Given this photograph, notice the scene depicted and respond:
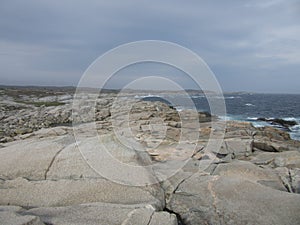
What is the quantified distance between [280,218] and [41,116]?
1358 inches

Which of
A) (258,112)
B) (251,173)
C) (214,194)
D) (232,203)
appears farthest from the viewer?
(258,112)

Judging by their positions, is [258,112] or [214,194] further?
[258,112]

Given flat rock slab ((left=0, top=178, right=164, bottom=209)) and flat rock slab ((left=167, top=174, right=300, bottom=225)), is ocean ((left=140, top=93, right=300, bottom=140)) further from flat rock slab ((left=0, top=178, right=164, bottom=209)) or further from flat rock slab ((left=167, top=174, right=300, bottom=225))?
flat rock slab ((left=0, top=178, right=164, bottom=209))

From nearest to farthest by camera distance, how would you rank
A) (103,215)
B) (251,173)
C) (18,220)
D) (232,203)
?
1. (18,220)
2. (103,215)
3. (232,203)
4. (251,173)

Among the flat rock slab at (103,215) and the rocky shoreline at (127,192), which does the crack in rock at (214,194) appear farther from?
the flat rock slab at (103,215)

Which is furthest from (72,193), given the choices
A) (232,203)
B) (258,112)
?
(258,112)

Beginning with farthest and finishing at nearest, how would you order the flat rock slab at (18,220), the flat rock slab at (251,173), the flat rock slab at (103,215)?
the flat rock slab at (251,173) → the flat rock slab at (103,215) → the flat rock slab at (18,220)

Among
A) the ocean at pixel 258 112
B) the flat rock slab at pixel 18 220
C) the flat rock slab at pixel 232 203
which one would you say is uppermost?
the flat rock slab at pixel 18 220

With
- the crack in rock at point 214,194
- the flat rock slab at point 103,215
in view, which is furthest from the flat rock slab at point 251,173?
the flat rock slab at point 103,215

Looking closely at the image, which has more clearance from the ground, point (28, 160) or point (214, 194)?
point (28, 160)

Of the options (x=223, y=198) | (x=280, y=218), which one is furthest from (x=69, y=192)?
(x=280, y=218)

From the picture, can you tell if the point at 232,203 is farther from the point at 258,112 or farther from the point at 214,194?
the point at 258,112

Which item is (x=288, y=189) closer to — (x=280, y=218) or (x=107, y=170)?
(x=280, y=218)

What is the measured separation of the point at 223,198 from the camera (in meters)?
6.48
